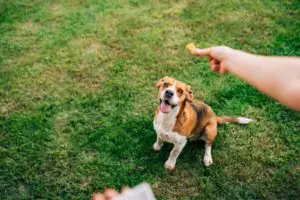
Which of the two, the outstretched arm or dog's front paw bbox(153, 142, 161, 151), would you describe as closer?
the outstretched arm

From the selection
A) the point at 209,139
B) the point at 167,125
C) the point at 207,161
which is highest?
the point at 167,125

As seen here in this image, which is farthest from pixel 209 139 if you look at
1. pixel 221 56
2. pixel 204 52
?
pixel 221 56

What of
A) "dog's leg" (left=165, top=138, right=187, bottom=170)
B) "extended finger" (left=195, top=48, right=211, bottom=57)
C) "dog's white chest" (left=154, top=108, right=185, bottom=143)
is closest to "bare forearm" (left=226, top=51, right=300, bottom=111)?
"extended finger" (left=195, top=48, right=211, bottom=57)

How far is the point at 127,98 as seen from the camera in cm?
498

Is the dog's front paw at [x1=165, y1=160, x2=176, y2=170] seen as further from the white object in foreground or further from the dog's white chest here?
the white object in foreground

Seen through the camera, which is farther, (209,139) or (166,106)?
(209,139)

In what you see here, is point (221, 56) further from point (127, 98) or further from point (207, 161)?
point (127, 98)

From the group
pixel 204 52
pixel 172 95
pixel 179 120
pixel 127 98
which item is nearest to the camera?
pixel 204 52

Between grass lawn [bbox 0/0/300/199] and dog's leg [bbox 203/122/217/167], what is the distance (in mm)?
85

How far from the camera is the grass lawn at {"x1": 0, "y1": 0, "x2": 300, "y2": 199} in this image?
4.19 m

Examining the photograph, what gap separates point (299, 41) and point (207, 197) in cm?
304

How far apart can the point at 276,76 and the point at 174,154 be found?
9.54 feet

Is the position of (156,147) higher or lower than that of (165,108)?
lower

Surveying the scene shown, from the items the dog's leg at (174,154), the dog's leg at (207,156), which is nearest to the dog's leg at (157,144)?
the dog's leg at (174,154)
